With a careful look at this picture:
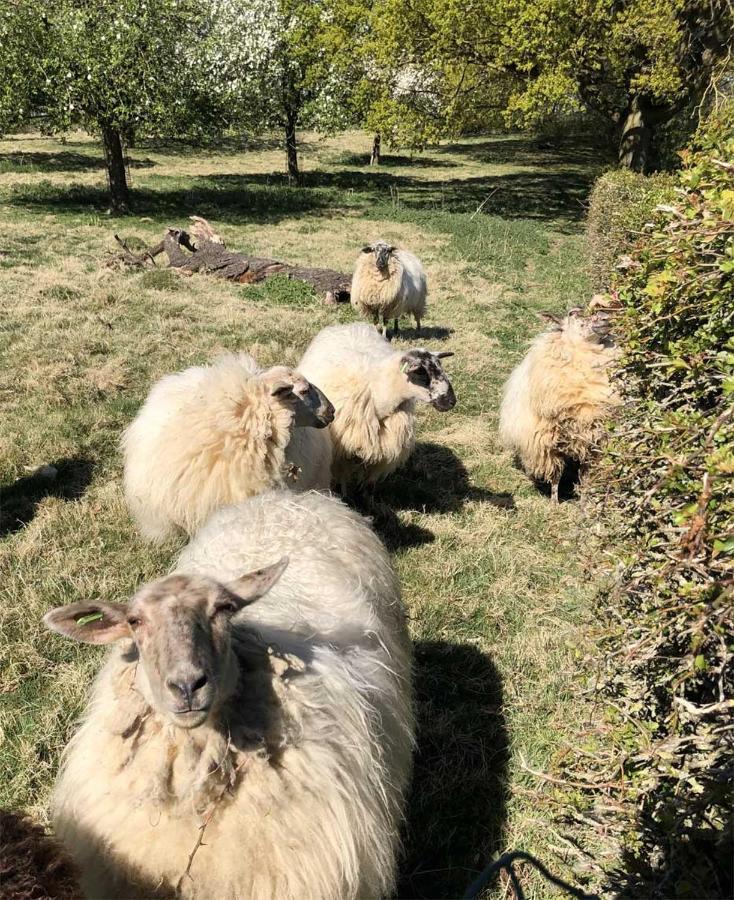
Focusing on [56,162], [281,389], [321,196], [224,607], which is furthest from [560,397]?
[56,162]

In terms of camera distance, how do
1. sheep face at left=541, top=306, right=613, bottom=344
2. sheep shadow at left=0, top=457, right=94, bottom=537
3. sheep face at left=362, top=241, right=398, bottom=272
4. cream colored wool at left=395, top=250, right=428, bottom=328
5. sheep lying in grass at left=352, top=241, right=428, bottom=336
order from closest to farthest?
1. sheep shadow at left=0, top=457, right=94, bottom=537
2. sheep face at left=541, top=306, right=613, bottom=344
3. sheep face at left=362, top=241, right=398, bottom=272
4. sheep lying in grass at left=352, top=241, right=428, bottom=336
5. cream colored wool at left=395, top=250, right=428, bottom=328

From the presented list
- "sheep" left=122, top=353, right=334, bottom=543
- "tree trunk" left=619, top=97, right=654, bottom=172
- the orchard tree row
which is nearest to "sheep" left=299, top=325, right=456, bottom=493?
"sheep" left=122, top=353, right=334, bottom=543

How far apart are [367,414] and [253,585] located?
3883 mm

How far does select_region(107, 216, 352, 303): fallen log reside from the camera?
38.9ft

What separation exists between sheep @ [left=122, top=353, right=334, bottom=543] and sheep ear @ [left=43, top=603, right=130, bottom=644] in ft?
8.29

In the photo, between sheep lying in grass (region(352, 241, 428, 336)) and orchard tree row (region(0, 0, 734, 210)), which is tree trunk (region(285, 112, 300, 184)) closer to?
orchard tree row (region(0, 0, 734, 210))

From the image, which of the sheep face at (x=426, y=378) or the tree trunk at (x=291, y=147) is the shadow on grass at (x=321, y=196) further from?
the sheep face at (x=426, y=378)

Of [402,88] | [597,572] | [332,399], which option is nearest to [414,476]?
[332,399]

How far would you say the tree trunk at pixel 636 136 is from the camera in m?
18.2

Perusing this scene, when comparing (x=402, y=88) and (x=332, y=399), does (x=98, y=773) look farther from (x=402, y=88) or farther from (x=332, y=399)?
(x=402, y=88)

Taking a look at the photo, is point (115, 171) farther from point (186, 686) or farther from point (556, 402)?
point (186, 686)

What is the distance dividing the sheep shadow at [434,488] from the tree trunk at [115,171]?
14522mm

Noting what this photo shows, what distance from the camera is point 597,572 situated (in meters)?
2.74

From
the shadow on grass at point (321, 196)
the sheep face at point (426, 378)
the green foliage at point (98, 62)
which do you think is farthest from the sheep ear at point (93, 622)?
the shadow on grass at point (321, 196)
